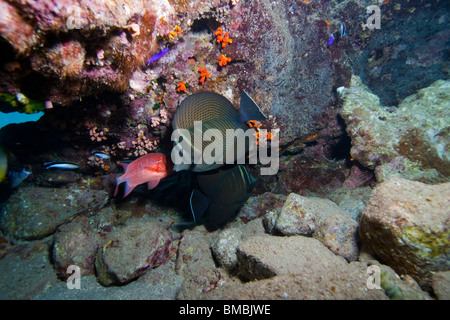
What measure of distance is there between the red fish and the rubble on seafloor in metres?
0.53

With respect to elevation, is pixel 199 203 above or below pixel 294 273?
above

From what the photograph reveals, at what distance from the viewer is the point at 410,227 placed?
2.03m

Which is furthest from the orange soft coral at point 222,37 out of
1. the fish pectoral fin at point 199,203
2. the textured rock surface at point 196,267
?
the textured rock surface at point 196,267

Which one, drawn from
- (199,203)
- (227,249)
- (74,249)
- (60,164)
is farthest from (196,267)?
(60,164)

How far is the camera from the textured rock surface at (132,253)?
3.14 m

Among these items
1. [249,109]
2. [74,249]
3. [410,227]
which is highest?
[249,109]

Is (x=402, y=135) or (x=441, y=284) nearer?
(x=441, y=284)

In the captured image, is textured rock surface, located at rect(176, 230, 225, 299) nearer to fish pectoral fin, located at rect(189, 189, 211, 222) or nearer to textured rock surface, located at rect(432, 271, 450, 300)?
fish pectoral fin, located at rect(189, 189, 211, 222)

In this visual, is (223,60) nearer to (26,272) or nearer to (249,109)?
(249,109)

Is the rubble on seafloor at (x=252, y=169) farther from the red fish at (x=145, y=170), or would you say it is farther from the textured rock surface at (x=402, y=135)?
the red fish at (x=145, y=170)

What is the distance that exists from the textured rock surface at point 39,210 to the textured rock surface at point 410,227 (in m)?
4.70

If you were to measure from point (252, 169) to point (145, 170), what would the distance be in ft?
8.34

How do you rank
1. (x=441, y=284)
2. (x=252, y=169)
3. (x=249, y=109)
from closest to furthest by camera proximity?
(x=441, y=284)
(x=249, y=109)
(x=252, y=169)
